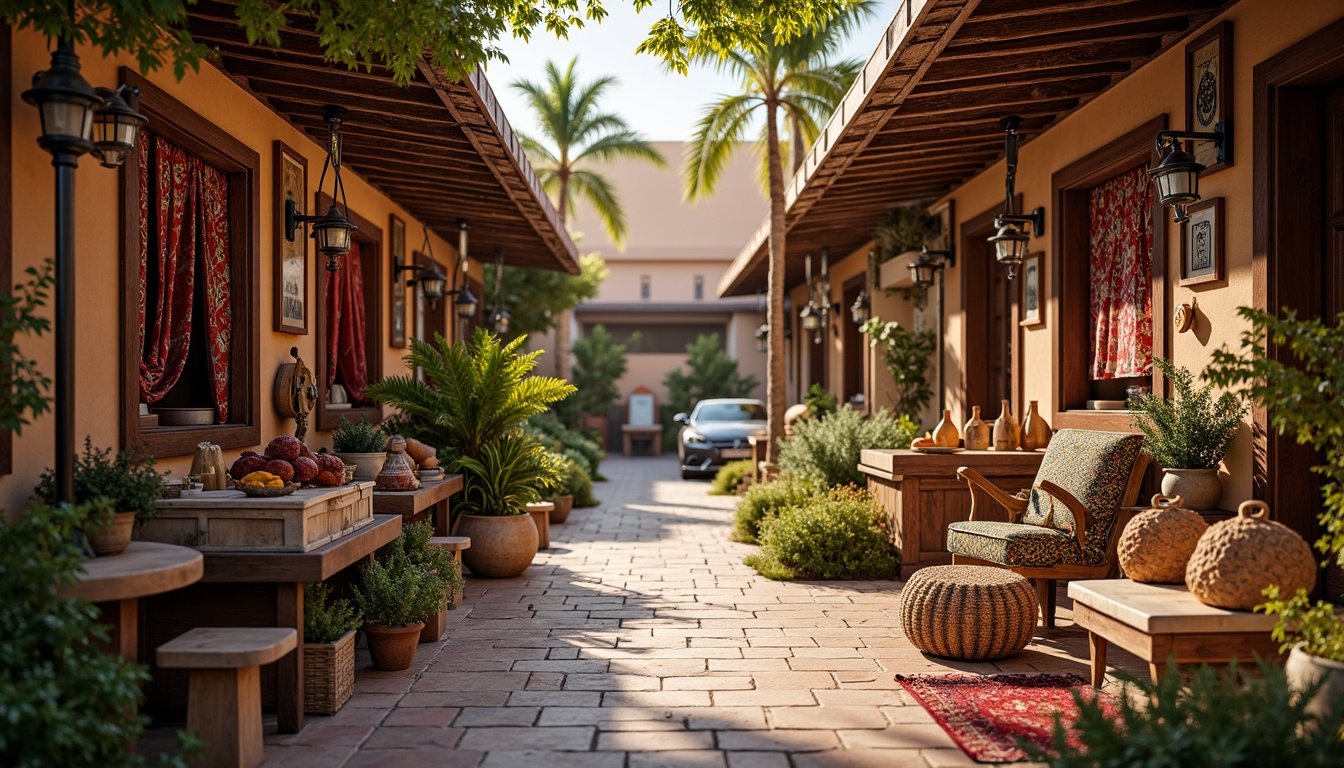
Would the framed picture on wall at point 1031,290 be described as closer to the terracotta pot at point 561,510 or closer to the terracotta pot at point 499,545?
the terracotta pot at point 499,545

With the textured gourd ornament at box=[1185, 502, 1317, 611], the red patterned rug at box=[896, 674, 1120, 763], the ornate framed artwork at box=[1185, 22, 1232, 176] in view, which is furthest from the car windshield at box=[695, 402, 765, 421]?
the textured gourd ornament at box=[1185, 502, 1317, 611]

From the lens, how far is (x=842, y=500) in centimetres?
855

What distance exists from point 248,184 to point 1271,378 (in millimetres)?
5542

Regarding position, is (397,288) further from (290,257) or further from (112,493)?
(112,493)

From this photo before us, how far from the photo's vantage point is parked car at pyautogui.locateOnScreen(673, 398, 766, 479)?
16.5 metres

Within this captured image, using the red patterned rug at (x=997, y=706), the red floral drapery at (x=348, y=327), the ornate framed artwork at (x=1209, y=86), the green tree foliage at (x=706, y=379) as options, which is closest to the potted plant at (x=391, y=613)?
the red patterned rug at (x=997, y=706)

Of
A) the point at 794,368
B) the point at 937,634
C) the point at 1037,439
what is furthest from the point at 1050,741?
the point at 794,368

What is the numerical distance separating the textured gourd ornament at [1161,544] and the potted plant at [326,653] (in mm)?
3471

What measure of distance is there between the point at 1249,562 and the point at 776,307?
26.4ft

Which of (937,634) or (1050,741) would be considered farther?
(937,634)

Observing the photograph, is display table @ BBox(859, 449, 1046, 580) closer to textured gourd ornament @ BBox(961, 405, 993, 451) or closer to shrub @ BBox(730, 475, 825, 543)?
textured gourd ornament @ BBox(961, 405, 993, 451)

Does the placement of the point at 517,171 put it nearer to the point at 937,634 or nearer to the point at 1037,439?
the point at 1037,439

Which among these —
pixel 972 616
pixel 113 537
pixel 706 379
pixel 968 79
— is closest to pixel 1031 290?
pixel 968 79

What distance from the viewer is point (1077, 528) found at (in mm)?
5914
